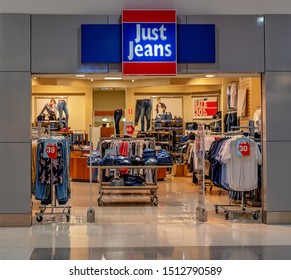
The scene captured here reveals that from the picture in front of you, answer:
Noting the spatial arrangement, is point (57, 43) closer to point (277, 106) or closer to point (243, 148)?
point (243, 148)

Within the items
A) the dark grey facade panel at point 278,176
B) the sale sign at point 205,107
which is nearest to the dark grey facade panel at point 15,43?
the dark grey facade panel at point 278,176

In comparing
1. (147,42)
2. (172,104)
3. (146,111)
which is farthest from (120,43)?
(172,104)

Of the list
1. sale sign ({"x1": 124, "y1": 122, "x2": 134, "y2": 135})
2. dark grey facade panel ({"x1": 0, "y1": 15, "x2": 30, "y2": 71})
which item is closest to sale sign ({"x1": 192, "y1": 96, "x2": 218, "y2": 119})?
sale sign ({"x1": 124, "y1": 122, "x2": 134, "y2": 135})

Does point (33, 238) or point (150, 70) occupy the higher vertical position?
point (150, 70)

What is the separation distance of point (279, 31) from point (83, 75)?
337 cm

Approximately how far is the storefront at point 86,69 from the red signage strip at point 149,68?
0.67 ft

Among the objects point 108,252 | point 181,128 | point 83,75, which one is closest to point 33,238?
point 108,252

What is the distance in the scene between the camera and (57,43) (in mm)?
8172

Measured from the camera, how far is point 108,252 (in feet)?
20.1

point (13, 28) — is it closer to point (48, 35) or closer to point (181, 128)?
point (48, 35)

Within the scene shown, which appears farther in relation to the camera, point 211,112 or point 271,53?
point 211,112

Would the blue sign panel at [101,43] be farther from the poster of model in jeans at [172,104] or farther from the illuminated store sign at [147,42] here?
the poster of model in jeans at [172,104]

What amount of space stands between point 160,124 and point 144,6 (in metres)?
11.8

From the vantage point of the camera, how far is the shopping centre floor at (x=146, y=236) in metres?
6.02
